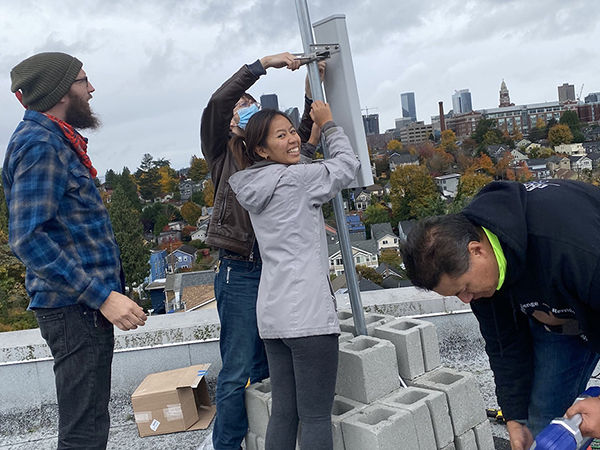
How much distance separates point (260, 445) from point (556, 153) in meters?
72.1

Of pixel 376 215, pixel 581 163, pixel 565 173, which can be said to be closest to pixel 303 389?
pixel 376 215

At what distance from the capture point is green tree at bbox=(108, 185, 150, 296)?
1352 inches

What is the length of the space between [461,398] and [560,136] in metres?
77.2

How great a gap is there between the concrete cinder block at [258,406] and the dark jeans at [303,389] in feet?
0.82

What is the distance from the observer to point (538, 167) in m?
59.2

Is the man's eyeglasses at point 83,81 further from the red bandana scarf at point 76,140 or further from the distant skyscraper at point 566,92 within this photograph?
the distant skyscraper at point 566,92

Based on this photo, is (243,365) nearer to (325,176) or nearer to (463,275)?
(325,176)

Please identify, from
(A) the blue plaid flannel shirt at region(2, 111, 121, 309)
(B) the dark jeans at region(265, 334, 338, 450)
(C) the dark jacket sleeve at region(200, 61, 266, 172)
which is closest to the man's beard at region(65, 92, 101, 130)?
(A) the blue plaid flannel shirt at region(2, 111, 121, 309)

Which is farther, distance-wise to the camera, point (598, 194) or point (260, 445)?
point (260, 445)

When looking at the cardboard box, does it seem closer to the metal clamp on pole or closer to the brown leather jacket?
the brown leather jacket

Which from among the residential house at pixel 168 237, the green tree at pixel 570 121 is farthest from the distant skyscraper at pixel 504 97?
the residential house at pixel 168 237

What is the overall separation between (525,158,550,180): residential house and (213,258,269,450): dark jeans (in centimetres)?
5929

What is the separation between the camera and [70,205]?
1.72 meters

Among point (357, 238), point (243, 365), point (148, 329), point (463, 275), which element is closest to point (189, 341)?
point (148, 329)
